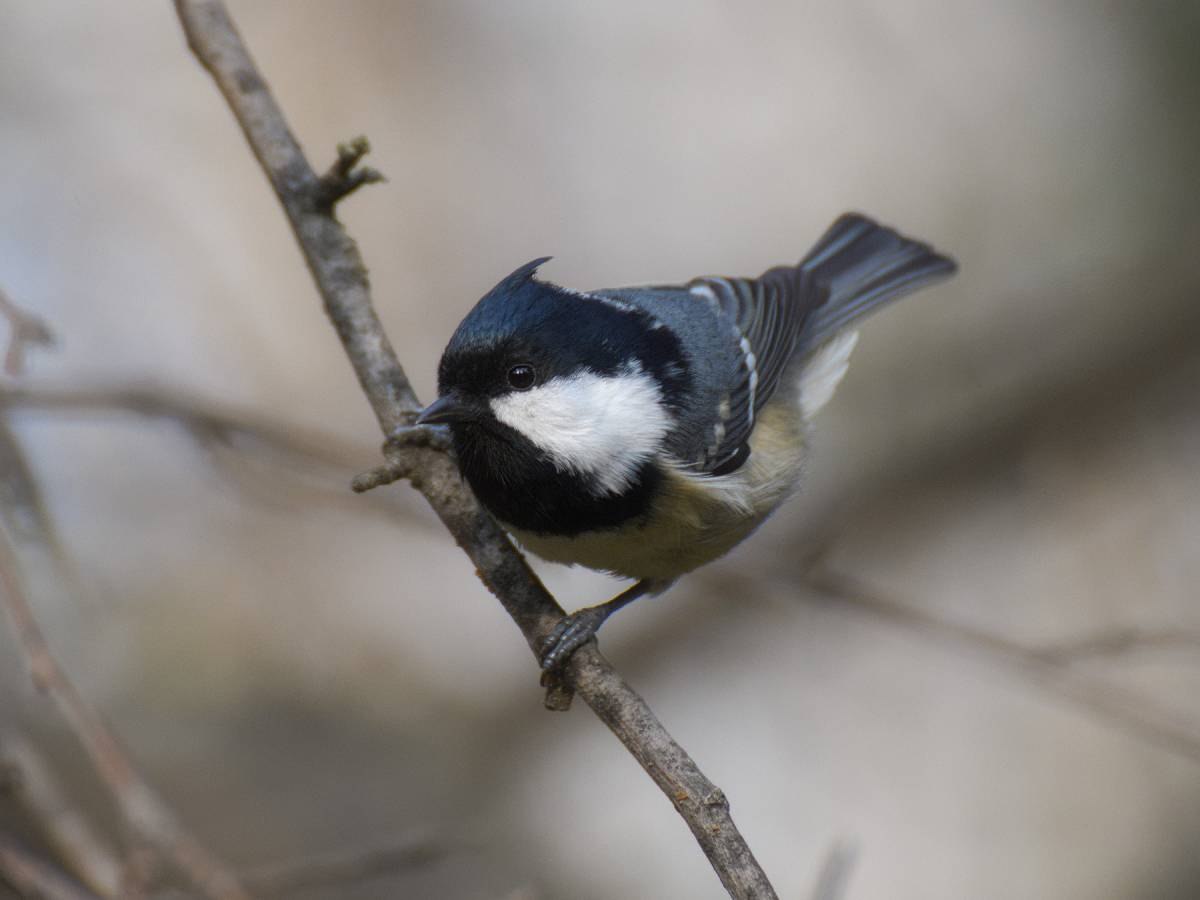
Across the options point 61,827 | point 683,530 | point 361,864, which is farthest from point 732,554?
point 61,827

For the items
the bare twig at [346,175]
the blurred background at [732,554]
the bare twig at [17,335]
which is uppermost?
the bare twig at [346,175]

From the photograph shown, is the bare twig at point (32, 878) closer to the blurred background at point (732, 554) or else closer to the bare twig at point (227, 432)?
the bare twig at point (227, 432)

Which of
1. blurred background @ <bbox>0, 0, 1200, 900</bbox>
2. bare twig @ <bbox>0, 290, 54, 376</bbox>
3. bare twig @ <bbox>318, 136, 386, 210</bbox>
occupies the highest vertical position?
bare twig @ <bbox>318, 136, 386, 210</bbox>

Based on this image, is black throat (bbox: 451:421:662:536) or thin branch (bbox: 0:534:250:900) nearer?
thin branch (bbox: 0:534:250:900)

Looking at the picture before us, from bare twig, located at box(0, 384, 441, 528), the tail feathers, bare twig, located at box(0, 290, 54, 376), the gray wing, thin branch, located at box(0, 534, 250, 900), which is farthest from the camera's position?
the tail feathers

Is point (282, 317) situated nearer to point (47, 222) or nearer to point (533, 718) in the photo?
point (47, 222)

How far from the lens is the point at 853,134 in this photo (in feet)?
18.1

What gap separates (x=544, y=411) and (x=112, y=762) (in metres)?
0.86

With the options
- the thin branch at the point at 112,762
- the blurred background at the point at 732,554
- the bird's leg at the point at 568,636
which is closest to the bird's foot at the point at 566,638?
the bird's leg at the point at 568,636

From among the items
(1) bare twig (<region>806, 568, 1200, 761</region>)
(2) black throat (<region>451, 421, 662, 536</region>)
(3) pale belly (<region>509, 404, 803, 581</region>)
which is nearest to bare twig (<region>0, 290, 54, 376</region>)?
(2) black throat (<region>451, 421, 662, 536</region>)

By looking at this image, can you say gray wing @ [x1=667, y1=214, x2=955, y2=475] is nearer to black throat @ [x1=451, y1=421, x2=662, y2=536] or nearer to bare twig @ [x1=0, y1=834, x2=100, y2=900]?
black throat @ [x1=451, y1=421, x2=662, y2=536]

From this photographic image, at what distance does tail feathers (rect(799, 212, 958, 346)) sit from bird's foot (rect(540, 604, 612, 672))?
138 centimetres

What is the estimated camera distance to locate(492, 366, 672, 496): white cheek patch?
6.81 ft

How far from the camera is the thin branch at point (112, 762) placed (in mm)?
1547
